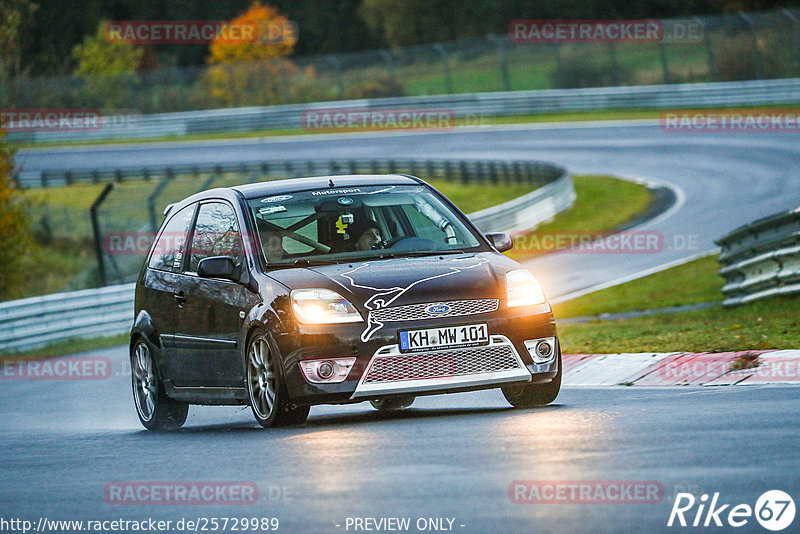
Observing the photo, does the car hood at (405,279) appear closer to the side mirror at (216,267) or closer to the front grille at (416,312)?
the front grille at (416,312)

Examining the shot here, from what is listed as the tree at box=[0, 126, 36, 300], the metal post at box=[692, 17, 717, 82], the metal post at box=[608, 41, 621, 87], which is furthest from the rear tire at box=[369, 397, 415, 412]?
the metal post at box=[608, 41, 621, 87]

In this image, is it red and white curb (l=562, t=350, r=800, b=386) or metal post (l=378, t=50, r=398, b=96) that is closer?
red and white curb (l=562, t=350, r=800, b=386)

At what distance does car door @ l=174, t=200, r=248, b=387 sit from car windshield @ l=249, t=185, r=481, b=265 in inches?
11.1

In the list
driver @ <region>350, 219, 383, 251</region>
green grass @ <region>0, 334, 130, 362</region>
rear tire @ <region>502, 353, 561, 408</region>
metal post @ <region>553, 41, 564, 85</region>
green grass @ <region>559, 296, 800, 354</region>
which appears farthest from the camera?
metal post @ <region>553, 41, 564, 85</region>

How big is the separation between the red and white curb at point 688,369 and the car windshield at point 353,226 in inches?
70.5

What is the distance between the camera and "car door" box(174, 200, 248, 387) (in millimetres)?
9648

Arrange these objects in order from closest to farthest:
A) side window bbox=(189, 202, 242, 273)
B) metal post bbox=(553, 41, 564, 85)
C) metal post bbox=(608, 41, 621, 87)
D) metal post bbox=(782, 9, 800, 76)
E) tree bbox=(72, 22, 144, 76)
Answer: side window bbox=(189, 202, 242, 273)
metal post bbox=(782, 9, 800, 76)
metal post bbox=(608, 41, 621, 87)
metal post bbox=(553, 41, 564, 85)
tree bbox=(72, 22, 144, 76)

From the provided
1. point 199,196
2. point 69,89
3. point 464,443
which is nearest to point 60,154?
point 69,89

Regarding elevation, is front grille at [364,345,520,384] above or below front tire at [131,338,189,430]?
above

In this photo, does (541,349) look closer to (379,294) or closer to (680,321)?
(379,294)

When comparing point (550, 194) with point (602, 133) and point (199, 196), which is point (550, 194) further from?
point (199, 196)

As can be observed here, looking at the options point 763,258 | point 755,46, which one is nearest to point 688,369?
point 763,258

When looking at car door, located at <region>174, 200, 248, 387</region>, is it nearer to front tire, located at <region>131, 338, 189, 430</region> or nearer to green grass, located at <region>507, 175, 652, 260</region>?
front tire, located at <region>131, 338, 189, 430</region>

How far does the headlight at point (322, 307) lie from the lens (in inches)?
349
